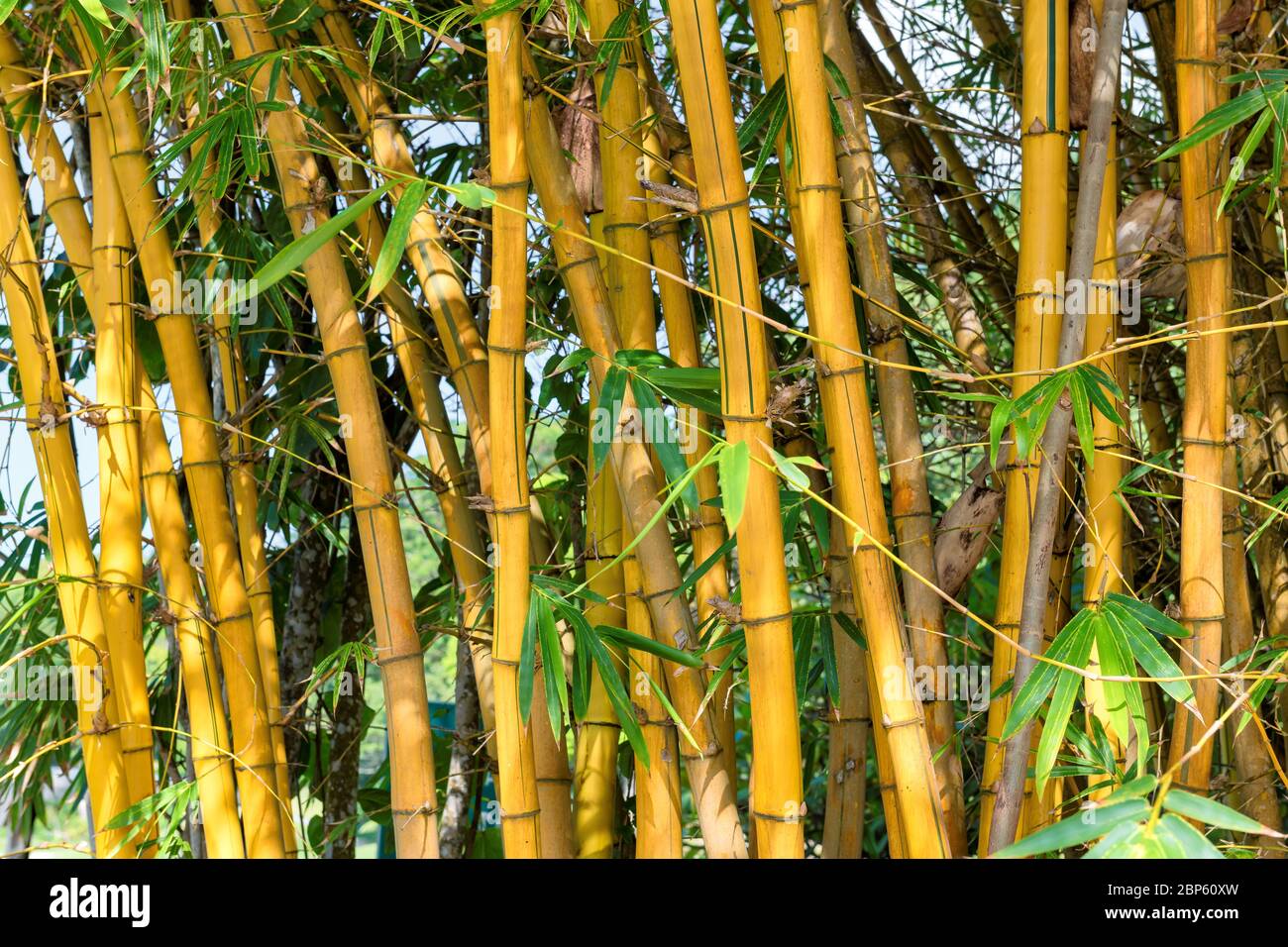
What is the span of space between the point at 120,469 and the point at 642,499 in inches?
24.0

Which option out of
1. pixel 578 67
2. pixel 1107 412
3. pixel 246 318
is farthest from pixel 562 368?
pixel 246 318

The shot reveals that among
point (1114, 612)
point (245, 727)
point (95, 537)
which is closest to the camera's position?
point (1114, 612)

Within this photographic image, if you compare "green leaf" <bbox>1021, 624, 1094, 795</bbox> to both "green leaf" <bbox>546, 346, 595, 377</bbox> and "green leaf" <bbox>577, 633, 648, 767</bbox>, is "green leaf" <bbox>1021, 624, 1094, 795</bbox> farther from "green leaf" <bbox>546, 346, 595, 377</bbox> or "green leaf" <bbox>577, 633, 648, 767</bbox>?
"green leaf" <bbox>546, 346, 595, 377</bbox>

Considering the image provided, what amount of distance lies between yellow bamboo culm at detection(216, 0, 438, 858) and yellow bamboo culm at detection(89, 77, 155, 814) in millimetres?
264

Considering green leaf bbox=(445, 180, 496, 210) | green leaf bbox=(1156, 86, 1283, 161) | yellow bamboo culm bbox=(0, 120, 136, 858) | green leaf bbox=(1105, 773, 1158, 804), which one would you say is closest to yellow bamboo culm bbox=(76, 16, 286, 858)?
yellow bamboo culm bbox=(0, 120, 136, 858)

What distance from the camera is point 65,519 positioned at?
1.25m

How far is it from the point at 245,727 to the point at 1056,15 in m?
1.13

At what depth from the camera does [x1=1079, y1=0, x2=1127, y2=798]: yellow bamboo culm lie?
42.6 inches

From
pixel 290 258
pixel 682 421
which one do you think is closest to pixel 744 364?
pixel 682 421

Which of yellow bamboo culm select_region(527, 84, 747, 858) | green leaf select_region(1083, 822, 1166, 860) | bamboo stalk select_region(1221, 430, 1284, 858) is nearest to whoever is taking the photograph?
green leaf select_region(1083, 822, 1166, 860)

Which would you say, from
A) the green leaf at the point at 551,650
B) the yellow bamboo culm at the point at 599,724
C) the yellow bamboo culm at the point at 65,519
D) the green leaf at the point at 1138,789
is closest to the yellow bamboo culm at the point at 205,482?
the yellow bamboo culm at the point at 65,519

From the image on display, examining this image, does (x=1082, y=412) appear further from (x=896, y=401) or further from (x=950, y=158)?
(x=950, y=158)
